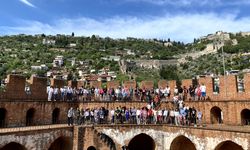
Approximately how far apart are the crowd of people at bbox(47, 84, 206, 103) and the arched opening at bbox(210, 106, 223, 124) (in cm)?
220

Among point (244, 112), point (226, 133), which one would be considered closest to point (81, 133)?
point (226, 133)

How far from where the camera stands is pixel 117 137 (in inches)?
882

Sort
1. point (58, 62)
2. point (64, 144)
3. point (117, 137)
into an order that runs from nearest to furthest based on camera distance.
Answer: point (64, 144) < point (117, 137) < point (58, 62)

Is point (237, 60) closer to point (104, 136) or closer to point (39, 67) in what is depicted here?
point (39, 67)

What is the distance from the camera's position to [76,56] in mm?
115000

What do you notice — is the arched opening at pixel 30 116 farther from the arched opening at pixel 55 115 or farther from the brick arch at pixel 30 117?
the arched opening at pixel 55 115

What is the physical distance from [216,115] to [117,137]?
9171 millimetres

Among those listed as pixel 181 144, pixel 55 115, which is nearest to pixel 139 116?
pixel 181 144

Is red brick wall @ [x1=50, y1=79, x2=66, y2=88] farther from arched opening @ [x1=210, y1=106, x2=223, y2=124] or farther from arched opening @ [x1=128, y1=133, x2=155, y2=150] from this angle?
arched opening @ [x1=210, y1=106, x2=223, y2=124]

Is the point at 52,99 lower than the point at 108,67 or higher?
lower

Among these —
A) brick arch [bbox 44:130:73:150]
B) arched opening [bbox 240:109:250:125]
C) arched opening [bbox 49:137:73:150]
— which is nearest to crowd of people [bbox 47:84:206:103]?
arched opening [bbox 49:137:73:150]

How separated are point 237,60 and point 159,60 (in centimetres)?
4152

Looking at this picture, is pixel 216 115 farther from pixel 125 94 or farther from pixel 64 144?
pixel 64 144

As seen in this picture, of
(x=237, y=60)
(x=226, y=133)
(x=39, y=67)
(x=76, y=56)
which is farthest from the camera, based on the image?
(x=76, y=56)
